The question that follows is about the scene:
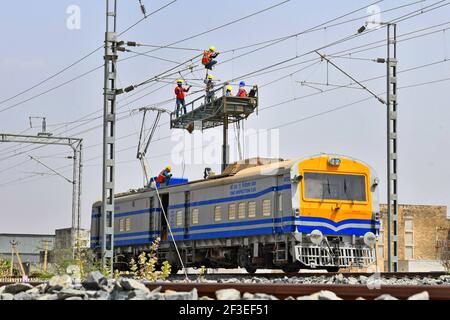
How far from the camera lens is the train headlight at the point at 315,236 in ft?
78.6

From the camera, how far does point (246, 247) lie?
84.3ft

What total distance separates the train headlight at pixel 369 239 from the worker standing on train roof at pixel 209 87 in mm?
8188

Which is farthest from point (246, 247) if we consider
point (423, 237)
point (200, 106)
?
point (423, 237)

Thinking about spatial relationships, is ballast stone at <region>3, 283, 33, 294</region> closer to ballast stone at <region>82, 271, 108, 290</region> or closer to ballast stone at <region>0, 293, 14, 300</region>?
ballast stone at <region>0, 293, 14, 300</region>

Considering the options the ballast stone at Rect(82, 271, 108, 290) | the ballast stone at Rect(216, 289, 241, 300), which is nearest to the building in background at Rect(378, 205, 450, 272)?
the ballast stone at Rect(82, 271, 108, 290)

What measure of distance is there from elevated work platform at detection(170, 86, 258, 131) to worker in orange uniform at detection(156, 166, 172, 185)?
1.89m

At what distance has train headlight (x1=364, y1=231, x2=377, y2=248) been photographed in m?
25.2

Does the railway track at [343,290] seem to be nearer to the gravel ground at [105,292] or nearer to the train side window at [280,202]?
the gravel ground at [105,292]

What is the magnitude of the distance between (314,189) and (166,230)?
25.4ft

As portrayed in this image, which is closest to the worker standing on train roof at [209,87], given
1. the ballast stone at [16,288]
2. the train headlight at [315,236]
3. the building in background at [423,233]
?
the train headlight at [315,236]

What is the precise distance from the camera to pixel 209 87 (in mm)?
30547
